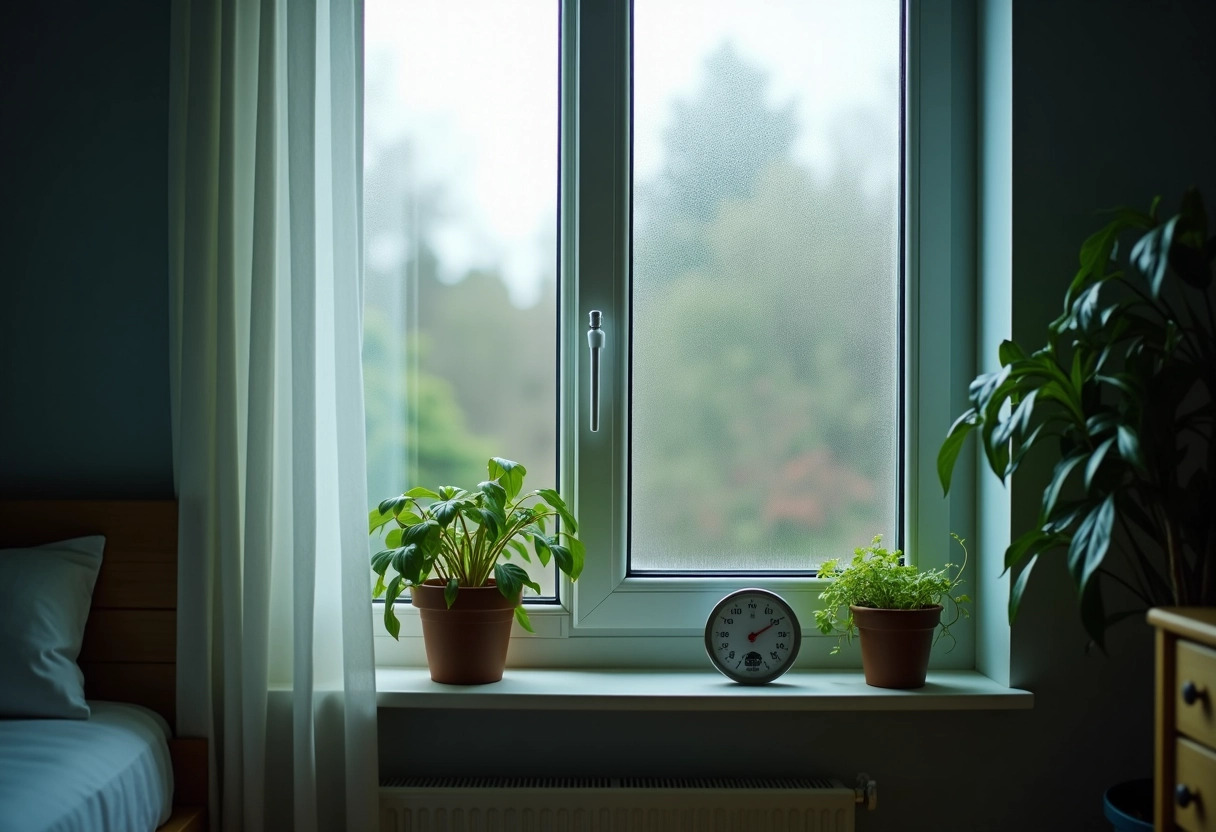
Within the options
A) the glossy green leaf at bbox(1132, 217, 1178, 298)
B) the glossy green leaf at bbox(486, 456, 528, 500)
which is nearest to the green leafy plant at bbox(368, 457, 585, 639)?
the glossy green leaf at bbox(486, 456, 528, 500)

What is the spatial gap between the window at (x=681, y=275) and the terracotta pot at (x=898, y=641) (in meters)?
0.24

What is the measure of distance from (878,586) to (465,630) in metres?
0.84

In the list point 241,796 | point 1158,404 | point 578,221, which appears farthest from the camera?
point 578,221

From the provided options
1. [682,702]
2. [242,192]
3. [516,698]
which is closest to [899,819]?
[682,702]

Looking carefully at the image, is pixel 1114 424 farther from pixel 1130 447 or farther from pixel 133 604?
pixel 133 604

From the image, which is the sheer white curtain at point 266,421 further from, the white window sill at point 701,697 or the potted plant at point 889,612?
the potted plant at point 889,612

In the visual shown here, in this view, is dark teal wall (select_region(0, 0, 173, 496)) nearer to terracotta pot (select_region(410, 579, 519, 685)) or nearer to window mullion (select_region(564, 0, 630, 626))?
terracotta pot (select_region(410, 579, 519, 685))

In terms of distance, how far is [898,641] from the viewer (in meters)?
1.90

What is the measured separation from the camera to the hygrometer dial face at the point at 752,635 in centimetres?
195

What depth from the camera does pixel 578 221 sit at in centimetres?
209

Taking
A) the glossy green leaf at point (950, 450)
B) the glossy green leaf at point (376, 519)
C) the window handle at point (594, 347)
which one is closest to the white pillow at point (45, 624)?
the glossy green leaf at point (376, 519)

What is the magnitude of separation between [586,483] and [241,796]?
3.02 ft

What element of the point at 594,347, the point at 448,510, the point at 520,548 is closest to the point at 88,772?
the point at 448,510

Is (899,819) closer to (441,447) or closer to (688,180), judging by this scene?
(441,447)
